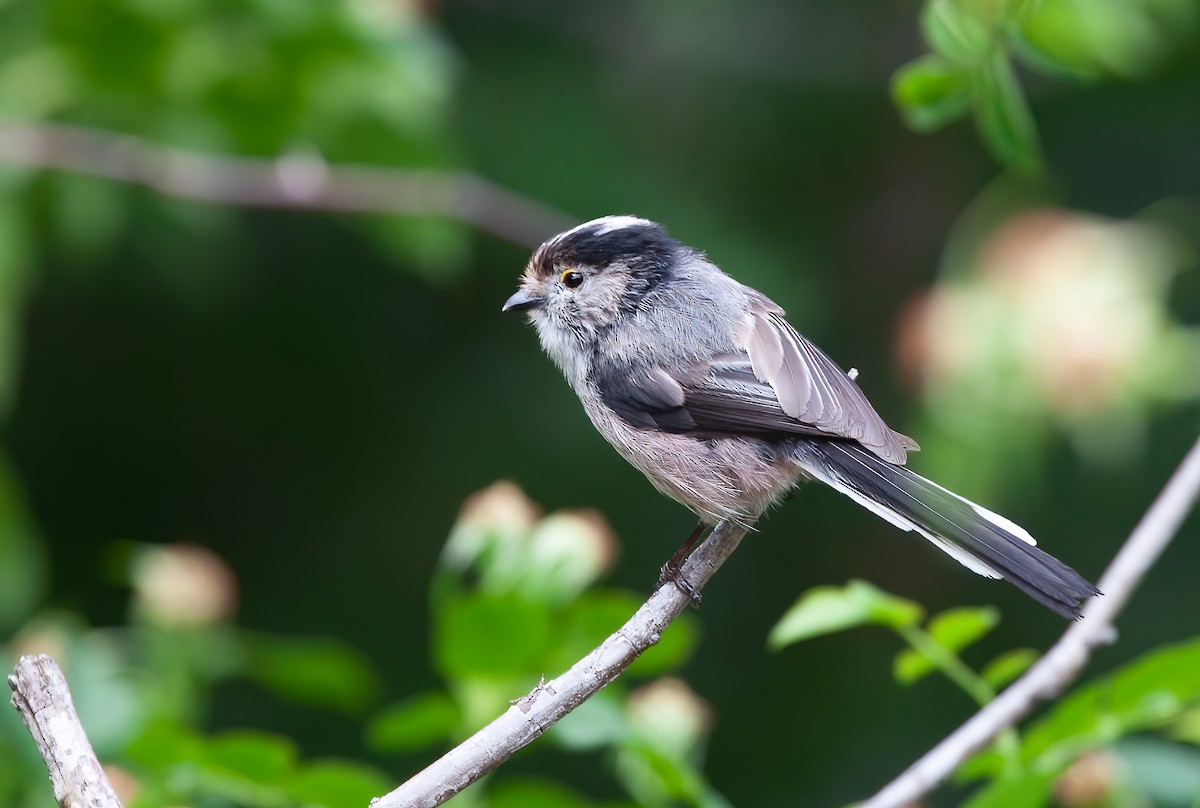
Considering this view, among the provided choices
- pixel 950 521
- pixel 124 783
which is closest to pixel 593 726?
pixel 950 521

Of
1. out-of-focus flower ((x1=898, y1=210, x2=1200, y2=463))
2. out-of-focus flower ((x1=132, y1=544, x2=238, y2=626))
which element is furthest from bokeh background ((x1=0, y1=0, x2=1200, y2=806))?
out-of-focus flower ((x1=132, y1=544, x2=238, y2=626))

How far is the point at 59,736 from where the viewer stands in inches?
54.0

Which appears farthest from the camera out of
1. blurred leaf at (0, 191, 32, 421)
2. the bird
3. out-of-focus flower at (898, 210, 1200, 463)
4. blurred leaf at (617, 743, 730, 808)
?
out-of-focus flower at (898, 210, 1200, 463)

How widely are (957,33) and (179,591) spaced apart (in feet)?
5.30

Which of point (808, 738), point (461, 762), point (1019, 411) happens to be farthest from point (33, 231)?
point (808, 738)

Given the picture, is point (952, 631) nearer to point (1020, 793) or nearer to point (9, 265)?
point (1020, 793)

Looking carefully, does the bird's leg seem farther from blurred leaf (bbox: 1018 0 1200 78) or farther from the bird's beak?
blurred leaf (bbox: 1018 0 1200 78)

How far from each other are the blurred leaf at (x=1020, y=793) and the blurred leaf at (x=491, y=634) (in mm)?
616

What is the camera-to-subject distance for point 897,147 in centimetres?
455

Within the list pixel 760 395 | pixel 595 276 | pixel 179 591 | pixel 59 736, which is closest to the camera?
pixel 59 736

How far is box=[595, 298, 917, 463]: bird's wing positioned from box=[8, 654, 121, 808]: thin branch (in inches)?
40.1

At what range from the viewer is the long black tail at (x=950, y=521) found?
1552 millimetres

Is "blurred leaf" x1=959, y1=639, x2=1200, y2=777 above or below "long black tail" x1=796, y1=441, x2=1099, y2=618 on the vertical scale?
below

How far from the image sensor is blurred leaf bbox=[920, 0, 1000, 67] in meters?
1.63
